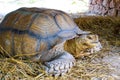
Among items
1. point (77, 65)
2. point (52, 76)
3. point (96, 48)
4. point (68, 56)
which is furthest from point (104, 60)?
point (52, 76)

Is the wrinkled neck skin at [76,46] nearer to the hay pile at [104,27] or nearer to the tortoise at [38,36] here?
the tortoise at [38,36]

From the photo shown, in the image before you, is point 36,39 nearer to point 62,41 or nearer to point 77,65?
point 62,41

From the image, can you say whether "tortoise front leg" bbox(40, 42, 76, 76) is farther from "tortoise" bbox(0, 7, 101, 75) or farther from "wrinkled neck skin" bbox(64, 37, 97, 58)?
"wrinkled neck skin" bbox(64, 37, 97, 58)

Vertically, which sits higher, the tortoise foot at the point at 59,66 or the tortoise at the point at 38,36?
the tortoise at the point at 38,36

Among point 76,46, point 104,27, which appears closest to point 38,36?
point 76,46

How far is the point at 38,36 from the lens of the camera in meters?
2.40

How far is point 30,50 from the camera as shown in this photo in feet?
7.98

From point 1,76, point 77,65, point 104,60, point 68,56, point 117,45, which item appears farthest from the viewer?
point 117,45

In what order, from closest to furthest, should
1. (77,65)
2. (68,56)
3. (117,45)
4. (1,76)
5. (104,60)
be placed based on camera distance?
(1,76), (68,56), (77,65), (104,60), (117,45)

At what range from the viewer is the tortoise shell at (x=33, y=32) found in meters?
2.42

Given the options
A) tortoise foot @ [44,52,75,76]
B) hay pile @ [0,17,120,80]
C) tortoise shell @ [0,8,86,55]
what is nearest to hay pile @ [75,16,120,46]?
hay pile @ [0,17,120,80]

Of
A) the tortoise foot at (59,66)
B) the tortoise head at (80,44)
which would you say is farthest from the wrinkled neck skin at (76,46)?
the tortoise foot at (59,66)

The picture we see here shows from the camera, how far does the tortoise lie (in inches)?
94.9

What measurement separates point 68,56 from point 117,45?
1139 mm
